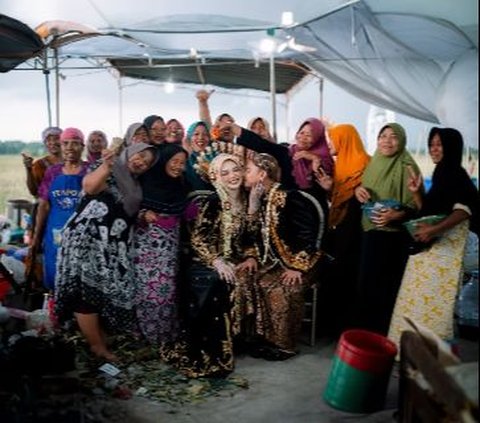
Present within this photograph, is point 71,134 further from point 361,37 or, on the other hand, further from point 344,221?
point 361,37

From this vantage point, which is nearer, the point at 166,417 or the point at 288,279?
the point at 166,417

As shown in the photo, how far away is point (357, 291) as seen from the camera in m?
3.71

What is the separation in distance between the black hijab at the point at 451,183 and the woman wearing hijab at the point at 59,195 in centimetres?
255

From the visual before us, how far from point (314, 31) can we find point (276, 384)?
2.74 m

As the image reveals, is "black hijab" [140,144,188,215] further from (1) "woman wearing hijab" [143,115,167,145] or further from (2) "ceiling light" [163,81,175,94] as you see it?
(2) "ceiling light" [163,81,175,94]

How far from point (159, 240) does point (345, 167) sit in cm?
153

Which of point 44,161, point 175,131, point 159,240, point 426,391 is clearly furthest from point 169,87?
point 426,391

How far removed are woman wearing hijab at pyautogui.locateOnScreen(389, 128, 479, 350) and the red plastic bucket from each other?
1.61 ft

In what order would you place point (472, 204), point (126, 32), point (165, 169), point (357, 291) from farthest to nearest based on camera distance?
point (126, 32) < point (357, 291) < point (165, 169) < point (472, 204)

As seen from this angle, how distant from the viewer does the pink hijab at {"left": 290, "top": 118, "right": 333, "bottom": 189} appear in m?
3.95

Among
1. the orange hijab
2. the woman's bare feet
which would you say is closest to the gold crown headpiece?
the orange hijab

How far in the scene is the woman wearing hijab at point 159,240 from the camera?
3.39 metres

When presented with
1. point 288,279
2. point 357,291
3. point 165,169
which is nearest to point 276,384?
point 288,279

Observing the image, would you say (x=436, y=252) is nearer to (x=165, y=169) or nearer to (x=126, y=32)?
(x=165, y=169)
